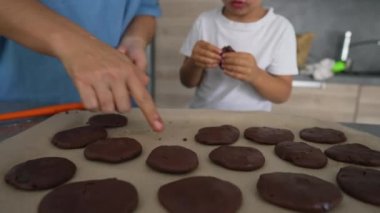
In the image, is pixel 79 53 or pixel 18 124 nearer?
pixel 79 53

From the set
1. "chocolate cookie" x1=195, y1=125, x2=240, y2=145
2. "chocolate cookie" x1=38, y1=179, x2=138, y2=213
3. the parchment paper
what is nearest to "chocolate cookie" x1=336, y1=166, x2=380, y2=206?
the parchment paper

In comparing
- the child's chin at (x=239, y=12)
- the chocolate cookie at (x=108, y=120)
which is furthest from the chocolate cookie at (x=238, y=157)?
the child's chin at (x=239, y=12)

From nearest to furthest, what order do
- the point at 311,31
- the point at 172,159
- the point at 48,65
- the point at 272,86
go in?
the point at 172,159 → the point at 48,65 → the point at 272,86 → the point at 311,31

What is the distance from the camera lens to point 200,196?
58 centimetres

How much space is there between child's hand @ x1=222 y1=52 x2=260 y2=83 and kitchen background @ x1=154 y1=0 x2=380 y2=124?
37.4 inches

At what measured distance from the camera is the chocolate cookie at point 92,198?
1.77 ft

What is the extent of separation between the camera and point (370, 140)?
0.83 m

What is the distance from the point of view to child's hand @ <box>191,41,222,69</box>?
0.97 metres

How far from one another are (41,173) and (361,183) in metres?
0.57

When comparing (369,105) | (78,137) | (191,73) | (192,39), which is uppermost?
(192,39)

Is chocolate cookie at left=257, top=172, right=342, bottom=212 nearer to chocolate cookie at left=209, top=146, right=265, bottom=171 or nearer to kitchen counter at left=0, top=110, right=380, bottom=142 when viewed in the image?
chocolate cookie at left=209, top=146, right=265, bottom=171

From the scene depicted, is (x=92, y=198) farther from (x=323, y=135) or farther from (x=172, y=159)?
(x=323, y=135)

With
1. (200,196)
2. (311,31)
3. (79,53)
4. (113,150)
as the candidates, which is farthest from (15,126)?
(311,31)

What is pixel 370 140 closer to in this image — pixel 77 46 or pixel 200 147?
pixel 200 147
